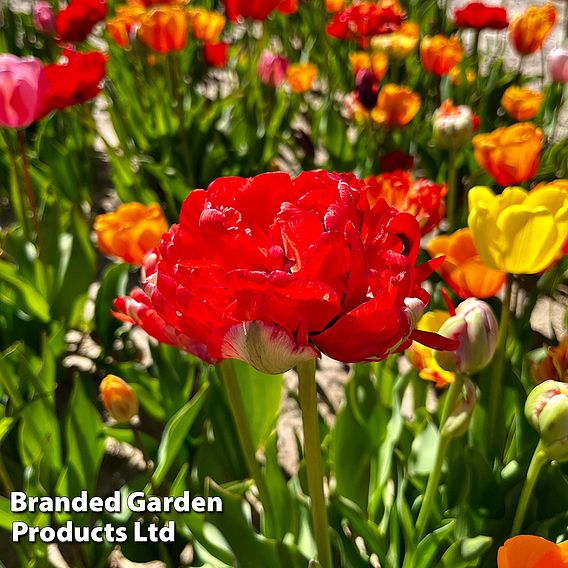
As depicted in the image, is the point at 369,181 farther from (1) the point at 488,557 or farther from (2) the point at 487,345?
(1) the point at 488,557

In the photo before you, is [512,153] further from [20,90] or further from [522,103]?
[20,90]

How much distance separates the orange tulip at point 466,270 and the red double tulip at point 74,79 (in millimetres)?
788

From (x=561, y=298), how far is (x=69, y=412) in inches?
43.7

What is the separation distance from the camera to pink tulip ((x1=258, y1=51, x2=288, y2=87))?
1.82m

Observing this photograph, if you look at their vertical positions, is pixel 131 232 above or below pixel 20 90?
below

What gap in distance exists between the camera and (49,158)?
1.68m

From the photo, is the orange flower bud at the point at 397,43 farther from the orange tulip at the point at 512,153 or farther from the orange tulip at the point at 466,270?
the orange tulip at the point at 466,270

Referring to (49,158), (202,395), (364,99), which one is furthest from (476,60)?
(202,395)

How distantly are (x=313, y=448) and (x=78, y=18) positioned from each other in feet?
4.82

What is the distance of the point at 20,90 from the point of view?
100cm

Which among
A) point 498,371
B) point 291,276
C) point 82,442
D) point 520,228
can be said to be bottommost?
point 82,442

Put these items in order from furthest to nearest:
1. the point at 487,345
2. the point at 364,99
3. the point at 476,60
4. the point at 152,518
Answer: the point at 476,60
the point at 364,99
the point at 152,518
the point at 487,345

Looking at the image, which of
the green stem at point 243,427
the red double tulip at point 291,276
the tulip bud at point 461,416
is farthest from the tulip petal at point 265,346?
the tulip bud at point 461,416

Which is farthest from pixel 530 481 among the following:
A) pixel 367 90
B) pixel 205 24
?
pixel 205 24
